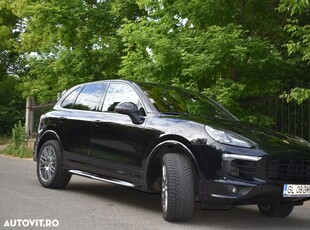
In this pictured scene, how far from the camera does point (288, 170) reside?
5176 millimetres

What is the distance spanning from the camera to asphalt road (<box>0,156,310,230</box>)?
529 cm

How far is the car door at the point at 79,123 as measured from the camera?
6814mm

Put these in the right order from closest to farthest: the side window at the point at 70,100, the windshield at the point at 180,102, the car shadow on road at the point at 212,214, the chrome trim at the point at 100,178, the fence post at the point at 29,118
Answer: the car shadow on road at the point at 212,214 < the chrome trim at the point at 100,178 < the windshield at the point at 180,102 < the side window at the point at 70,100 < the fence post at the point at 29,118

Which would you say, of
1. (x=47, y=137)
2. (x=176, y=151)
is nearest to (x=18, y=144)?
(x=47, y=137)

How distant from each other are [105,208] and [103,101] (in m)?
1.55

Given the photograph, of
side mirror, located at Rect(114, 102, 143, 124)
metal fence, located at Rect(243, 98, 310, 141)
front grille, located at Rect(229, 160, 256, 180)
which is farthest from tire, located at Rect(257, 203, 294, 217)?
metal fence, located at Rect(243, 98, 310, 141)

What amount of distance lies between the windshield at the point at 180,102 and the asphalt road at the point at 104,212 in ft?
4.27

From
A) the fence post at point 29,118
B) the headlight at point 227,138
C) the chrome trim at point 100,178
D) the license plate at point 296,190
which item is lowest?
the fence post at point 29,118

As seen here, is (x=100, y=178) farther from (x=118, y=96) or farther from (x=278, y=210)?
(x=278, y=210)

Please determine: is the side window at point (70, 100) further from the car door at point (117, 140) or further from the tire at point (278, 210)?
the tire at point (278, 210)

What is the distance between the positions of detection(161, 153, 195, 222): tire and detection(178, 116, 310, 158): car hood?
0.56 meters

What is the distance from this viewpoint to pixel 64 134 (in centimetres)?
730

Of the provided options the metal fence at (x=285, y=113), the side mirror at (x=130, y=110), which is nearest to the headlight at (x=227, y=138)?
the side mirror at (x=130, y=110)

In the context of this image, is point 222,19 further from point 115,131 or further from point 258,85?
point 115,131
